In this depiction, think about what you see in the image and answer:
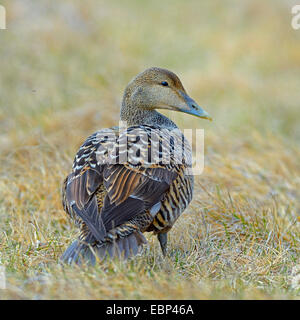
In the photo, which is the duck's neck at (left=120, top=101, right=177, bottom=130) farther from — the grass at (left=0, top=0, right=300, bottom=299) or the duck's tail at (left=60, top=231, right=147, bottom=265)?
the duck's tail at (left=60, top=231, right=147, bottom=265)

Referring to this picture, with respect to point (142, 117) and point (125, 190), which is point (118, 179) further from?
point (142, 117)

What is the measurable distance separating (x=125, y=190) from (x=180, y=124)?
291cm

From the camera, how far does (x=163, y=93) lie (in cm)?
415

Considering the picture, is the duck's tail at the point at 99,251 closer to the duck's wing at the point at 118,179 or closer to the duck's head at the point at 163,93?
the duck's wing at the point at 118,179

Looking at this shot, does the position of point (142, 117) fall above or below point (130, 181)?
above

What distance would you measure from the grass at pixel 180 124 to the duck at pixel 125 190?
14cm

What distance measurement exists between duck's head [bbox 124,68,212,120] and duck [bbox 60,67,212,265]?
0.29 meters

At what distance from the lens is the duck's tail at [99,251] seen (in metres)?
2.99

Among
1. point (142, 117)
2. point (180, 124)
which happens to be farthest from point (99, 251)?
point (180, 124)

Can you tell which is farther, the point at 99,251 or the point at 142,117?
the point at 142,117

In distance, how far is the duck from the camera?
3043mm

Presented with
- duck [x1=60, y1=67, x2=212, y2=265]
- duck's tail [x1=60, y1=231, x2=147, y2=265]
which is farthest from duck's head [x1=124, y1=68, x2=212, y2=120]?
duck's tail [x1=60, y1=231, x2=147, y2=265]

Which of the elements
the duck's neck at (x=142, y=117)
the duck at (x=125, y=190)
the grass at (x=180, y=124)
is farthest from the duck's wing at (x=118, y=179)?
the duck's neck at (x=142, y=117)
